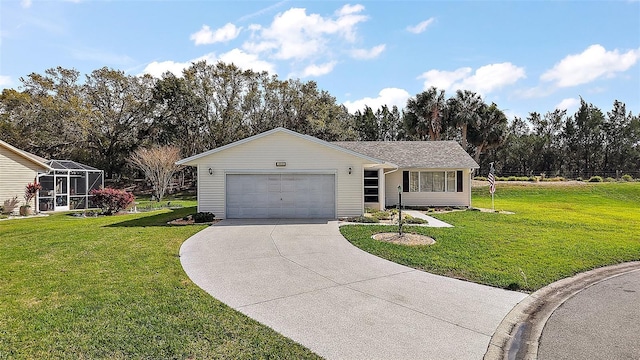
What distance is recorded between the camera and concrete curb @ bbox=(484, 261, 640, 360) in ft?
12.7

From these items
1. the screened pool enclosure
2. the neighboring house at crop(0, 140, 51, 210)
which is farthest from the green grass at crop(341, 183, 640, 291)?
the screened pool enclosure

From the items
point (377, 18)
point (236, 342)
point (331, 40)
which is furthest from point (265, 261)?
point (331, 40)

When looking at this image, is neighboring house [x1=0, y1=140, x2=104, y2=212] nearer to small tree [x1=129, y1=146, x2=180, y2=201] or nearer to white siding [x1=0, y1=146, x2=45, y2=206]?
white siding [x1=0, y1=146, x2=45, y2=206]

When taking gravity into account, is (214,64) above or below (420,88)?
above

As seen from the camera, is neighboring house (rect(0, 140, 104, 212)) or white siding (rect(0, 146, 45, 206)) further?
neighboring house (rect(0, 140, 104, 212))

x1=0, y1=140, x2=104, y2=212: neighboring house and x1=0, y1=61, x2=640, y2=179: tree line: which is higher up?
x1=0, y1=61, x2=640, y2=179: tree line

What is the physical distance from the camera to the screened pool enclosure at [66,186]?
1931 cm

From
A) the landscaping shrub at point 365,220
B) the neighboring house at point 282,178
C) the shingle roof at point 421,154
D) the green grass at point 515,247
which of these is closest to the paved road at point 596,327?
the green grass at point 515,247

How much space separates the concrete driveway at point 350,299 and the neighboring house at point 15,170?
15117 mm

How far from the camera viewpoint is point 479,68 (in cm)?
1970

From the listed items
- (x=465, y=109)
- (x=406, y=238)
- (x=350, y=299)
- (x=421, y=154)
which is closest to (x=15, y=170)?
(x=406, y=238)

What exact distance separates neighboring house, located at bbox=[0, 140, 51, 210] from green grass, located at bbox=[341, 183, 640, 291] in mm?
17516

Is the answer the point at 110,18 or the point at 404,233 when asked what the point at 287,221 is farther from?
the point at 110,18

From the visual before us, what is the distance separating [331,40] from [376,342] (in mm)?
12931
